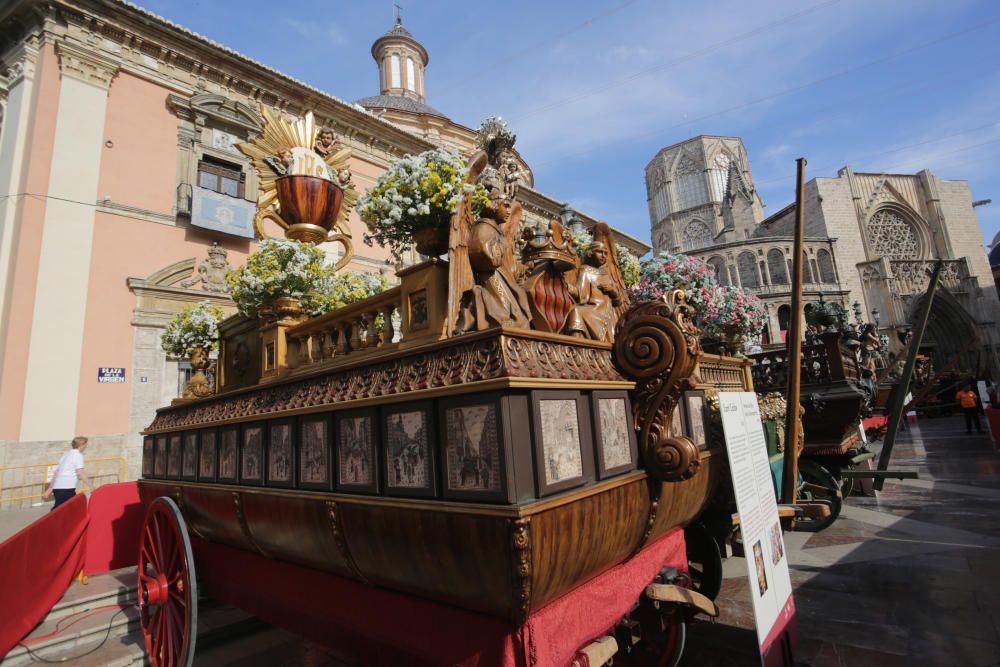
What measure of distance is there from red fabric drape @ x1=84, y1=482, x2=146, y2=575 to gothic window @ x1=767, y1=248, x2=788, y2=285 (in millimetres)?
39604

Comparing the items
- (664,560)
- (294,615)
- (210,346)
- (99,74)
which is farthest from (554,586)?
(99,74)

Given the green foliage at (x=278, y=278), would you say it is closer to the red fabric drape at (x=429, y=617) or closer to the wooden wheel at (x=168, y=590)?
the wooden wheel at (x=168, y=590)

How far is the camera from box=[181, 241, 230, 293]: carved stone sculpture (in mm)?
11438

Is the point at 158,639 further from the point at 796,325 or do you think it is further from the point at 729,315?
the point at 729,315

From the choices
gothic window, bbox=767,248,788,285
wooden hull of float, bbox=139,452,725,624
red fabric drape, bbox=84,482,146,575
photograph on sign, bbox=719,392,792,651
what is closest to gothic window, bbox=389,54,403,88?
red fabric drape, bbox=84,482,146,575

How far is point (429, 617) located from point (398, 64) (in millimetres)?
28249

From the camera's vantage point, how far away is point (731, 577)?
4.56 meters

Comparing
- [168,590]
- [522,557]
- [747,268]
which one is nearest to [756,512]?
[522,557]

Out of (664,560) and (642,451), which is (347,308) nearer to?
(642,451)

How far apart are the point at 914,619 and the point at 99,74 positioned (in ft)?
52.4

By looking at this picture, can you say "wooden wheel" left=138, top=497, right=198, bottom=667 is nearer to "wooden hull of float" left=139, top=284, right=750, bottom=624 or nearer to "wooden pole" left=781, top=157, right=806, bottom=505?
"wooden hull of float" left=139, top=284, right=750, bottom=624

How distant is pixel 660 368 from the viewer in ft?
6.52

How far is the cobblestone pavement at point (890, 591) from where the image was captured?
3.09 meters

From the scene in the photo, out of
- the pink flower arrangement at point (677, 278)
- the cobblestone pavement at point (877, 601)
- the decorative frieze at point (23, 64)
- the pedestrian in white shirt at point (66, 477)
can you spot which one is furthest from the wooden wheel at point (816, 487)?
the decorative frieze at point (23, 64)
